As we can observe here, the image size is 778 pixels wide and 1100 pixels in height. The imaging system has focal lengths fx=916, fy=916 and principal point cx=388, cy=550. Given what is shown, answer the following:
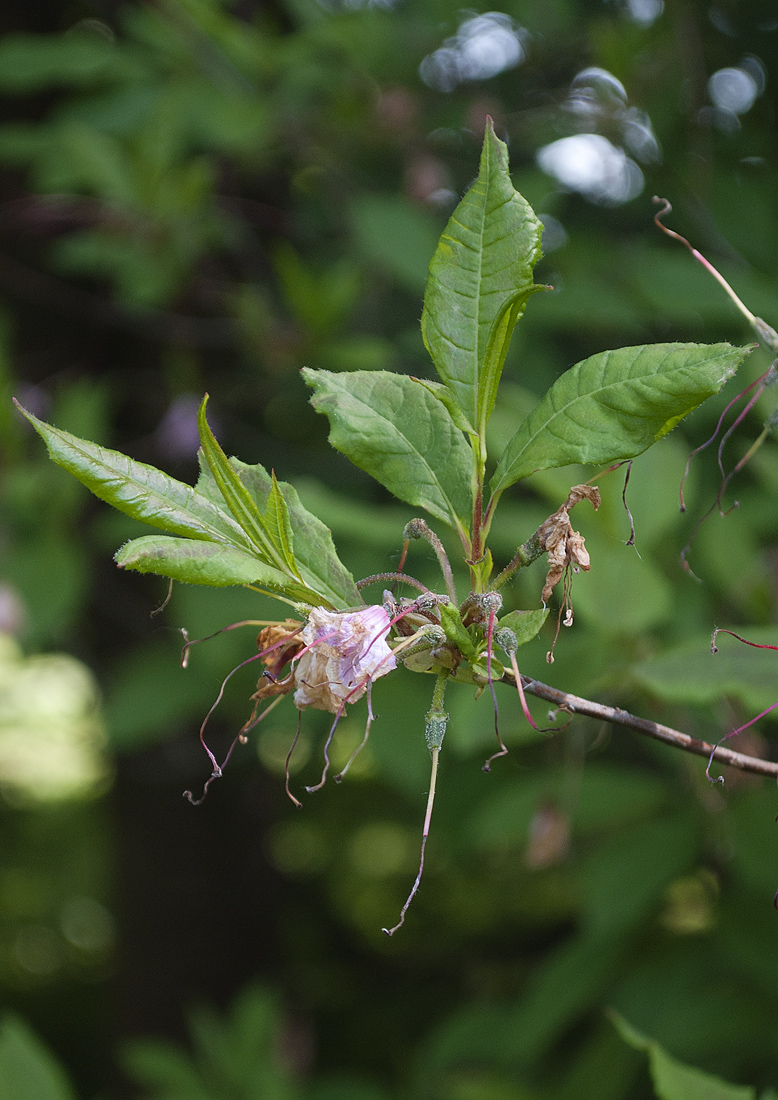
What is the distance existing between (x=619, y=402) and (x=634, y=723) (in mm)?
136

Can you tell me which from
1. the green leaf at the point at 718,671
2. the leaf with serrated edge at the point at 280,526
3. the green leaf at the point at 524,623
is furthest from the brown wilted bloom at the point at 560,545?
the green leaf at the point at 718,671

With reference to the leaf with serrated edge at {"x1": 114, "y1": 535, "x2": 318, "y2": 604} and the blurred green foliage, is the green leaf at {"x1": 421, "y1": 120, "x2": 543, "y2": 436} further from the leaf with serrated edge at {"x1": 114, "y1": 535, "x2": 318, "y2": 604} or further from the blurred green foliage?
the blurred green foliage

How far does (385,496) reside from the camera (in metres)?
1.66

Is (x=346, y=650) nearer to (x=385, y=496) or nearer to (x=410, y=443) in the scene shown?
(x=410, y=443)

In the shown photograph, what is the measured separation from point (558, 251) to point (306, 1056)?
2100 mm

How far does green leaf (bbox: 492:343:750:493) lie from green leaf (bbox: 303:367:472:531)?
0.04 metres

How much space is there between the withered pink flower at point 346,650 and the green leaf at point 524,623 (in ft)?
0.18

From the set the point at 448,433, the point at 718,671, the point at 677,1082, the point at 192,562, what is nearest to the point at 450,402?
the point at 448,433

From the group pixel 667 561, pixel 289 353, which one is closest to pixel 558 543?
pixel 667 561

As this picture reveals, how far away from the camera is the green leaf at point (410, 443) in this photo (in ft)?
1.48

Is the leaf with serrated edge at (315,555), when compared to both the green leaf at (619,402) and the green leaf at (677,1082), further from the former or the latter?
the green leaf at (677,1082)

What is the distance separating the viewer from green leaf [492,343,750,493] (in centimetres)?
38

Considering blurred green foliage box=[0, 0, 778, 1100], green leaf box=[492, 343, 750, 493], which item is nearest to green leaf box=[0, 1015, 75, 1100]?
blurred green foliage box=[0, 0, 778, 1100]

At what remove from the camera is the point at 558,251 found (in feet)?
5.23
